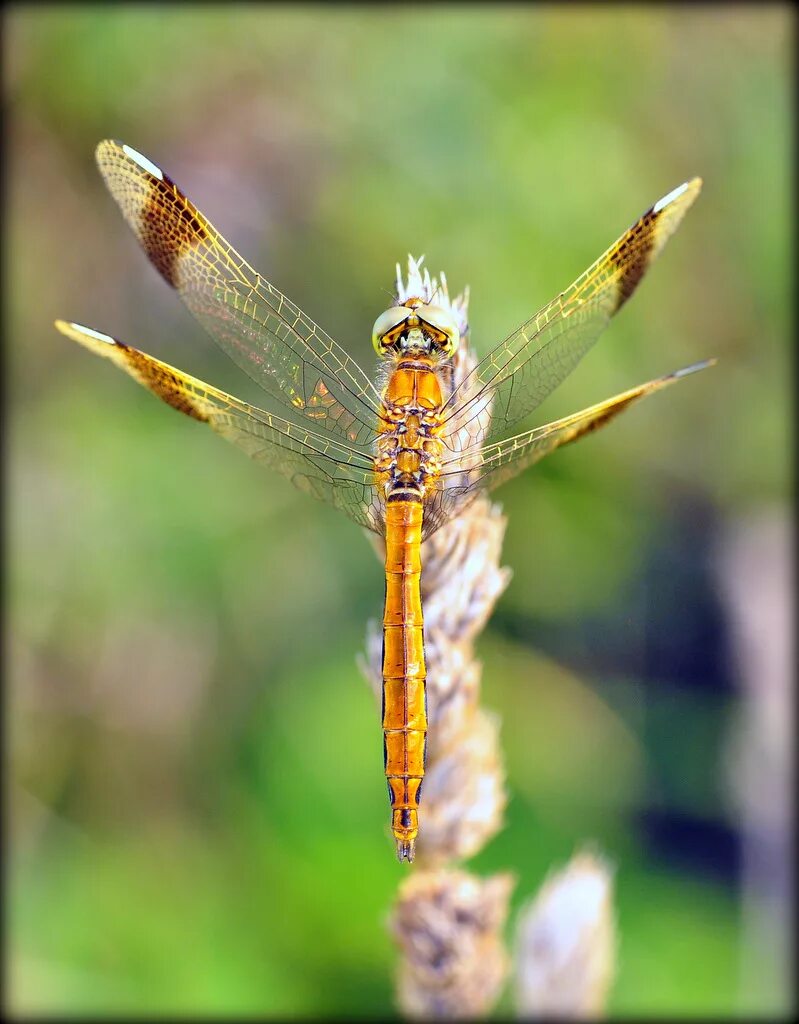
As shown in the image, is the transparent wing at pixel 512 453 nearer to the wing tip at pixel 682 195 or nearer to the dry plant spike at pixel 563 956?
the wing tip at pixel 682 195

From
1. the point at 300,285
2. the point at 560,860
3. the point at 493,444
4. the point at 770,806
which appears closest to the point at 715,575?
the point at 770,806

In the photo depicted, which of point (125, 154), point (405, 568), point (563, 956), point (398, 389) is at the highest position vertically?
point (125, 154)

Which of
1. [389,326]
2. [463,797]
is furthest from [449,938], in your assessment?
[389,326]

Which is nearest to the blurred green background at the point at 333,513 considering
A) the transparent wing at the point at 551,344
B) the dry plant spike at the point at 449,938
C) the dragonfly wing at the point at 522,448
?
the transparent wing at the point at 551,344

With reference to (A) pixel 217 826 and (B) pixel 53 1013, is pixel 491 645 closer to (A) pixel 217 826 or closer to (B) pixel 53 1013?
(A) pixel 217 826

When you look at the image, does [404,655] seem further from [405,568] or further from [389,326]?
[389,326]
